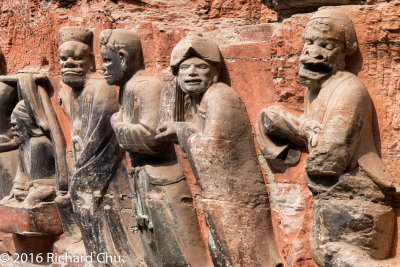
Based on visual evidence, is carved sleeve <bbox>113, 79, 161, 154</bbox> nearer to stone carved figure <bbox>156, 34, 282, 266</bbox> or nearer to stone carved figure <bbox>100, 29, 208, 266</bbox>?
stone carved figure <bbox>100, 29, 208, 266</bbox>

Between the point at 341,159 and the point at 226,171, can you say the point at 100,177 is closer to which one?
the point at 226,171

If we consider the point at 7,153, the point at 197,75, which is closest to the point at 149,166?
the point at 197,75

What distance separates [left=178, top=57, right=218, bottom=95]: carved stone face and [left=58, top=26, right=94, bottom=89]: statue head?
1.30 metres

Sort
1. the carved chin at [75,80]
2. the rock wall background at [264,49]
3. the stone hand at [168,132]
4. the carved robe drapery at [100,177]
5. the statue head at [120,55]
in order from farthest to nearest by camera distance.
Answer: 1. the carved chin at [75,80]
2. the carved robe drapery at [100,177]
3. the statue head at [120,55]
4. the stone hand at [168,132]
5. the rock wall background at [264,49]

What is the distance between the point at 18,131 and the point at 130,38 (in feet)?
5.41

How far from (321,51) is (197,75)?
37.3 inches

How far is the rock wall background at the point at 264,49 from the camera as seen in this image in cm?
475

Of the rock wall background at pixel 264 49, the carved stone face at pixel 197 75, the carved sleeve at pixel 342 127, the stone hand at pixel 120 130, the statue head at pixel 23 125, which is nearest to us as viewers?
the carved sleeve at pixel 342 127

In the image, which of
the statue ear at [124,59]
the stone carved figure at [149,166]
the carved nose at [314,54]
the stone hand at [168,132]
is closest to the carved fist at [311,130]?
the carved nose at [314,54]

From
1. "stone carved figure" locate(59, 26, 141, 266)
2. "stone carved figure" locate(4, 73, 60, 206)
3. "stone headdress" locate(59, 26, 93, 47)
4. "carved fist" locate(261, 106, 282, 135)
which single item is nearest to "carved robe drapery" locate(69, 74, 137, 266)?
"stone carved figure" locate(59, 26, 141, 266)

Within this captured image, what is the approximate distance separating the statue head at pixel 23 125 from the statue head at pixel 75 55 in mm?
680

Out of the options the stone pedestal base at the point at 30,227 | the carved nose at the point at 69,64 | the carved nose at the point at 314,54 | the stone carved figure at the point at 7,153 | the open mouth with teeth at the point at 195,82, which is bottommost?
Result: the stone pedestal base at the point at 30,227

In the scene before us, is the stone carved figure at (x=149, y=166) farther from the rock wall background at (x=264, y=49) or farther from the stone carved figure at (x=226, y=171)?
the stone carved figure at (x=226, y=171)

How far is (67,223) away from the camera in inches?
270
